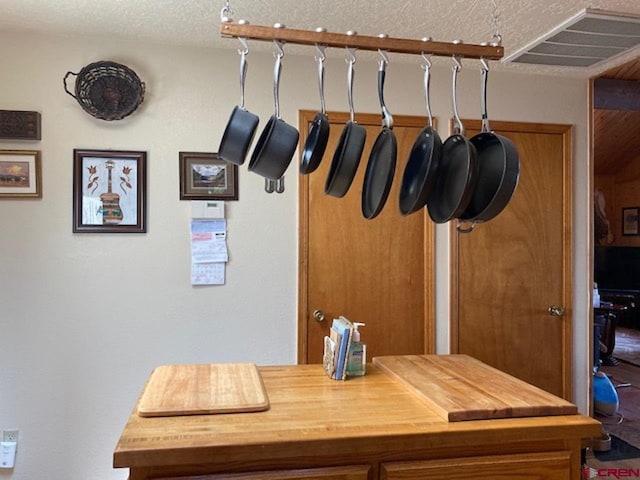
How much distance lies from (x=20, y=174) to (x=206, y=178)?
853mm

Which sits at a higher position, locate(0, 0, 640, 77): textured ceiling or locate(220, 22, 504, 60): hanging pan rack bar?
locate(0, 0, 640, 77): textured ceiling

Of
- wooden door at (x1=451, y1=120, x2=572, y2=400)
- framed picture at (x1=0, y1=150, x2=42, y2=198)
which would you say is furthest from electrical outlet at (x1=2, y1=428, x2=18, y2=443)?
wooden door at (x1=451, y1=120, x2=572, y2=400)

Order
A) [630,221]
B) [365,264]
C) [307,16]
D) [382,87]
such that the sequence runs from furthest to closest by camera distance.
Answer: [630,221]
[365,264]
[307,16]
[382,87]

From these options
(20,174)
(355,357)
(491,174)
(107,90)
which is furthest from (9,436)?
(491,174)

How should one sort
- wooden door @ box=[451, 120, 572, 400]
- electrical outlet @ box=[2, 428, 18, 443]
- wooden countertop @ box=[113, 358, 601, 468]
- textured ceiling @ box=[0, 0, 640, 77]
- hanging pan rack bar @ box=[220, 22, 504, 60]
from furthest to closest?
wooden door @ box=[451, 120, 572, 400], electrical outlet @ box=[2, 428, 18, 443], textured ceiling @ box=[0, 0, 640, 77], hanging pan rack bar @ box=[220, 22, 504, 60], wooden countertop @ box=[113, 358, 601, 468]

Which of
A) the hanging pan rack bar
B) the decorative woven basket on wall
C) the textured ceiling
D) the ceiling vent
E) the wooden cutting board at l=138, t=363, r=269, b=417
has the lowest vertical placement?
the wooden cutting board at l=138, t=363, r=269, b=417

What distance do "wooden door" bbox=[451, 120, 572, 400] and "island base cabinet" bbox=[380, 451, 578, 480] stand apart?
5.13ft

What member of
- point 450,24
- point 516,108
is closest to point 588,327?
point 516,108

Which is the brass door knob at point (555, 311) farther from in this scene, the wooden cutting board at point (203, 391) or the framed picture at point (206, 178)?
the wooden cutting board at point (203, 391)

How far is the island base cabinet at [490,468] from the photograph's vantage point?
1.11 meters

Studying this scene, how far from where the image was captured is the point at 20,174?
7.70 ft

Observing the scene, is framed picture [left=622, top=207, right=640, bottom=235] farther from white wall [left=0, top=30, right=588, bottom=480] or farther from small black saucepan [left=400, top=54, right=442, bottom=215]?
small black saucepan [left=400, top=54, right=442, bottom=215]

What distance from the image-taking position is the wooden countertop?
101cm

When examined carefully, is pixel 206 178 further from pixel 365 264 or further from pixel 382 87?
pixel 382 87
